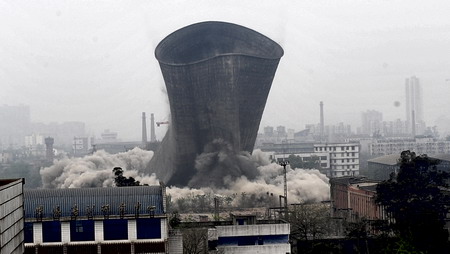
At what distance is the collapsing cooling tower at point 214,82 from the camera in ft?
269

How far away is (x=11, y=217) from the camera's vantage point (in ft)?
66.3

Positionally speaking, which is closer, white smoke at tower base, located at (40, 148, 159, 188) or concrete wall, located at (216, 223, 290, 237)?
concrete wall, located at (216, 223, 290, 237)

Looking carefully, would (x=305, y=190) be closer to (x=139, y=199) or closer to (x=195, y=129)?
(x=195, y=129)

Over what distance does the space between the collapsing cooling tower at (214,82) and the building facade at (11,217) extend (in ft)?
196

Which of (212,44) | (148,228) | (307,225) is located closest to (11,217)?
(148,228)

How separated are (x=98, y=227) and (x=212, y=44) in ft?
174

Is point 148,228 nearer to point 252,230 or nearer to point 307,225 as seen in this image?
point 252,230

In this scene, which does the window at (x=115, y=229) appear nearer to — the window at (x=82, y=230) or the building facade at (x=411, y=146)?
the window at (x=82, y=230)

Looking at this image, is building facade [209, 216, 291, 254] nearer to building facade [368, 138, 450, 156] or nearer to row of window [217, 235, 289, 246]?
row of window [217, 235, 289, 246]

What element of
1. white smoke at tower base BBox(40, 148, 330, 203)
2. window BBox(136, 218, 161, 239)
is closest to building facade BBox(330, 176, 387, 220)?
white smoke at tower base BBox(40, 148, 330, 203)

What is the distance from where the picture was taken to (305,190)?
78.8 meters

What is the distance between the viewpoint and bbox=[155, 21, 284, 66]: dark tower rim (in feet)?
269

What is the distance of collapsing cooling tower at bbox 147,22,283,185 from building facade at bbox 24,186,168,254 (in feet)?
163

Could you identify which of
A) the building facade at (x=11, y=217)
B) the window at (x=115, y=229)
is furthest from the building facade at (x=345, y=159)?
the building facade at (x=11, y=217)
